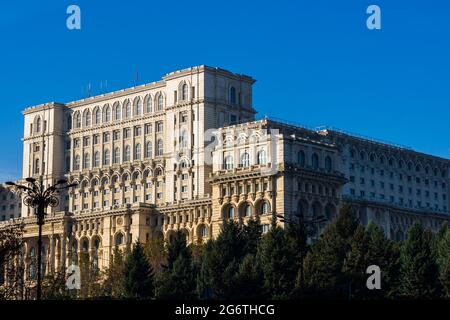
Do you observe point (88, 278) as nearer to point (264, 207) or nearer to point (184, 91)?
point (264, 207)

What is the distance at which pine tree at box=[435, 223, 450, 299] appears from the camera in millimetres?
102000

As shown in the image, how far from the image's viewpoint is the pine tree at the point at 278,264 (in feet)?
348

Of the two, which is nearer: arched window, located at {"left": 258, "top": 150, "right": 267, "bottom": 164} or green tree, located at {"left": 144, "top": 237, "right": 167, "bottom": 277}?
green tree, located at {"left": 144, "top": 237, "right": 167, "bottom": 277}

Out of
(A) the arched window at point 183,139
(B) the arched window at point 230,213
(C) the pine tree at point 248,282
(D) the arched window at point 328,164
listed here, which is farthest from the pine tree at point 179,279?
(A) the arched window at point 183,139

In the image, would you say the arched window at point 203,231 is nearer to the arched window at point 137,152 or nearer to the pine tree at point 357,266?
the arched window at point 137,152

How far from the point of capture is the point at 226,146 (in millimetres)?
161125

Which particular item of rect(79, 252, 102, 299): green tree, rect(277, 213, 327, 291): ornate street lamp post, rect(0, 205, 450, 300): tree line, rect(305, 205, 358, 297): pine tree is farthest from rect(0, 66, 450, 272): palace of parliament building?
rect(277, 213, 327, 291): ornate street lamp post

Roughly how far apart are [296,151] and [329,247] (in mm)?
46660

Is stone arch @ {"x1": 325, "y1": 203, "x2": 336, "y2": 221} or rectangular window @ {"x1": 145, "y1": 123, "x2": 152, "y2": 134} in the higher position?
rectangular window @ {"x1": 145, "y1": 123, "x2": 152, "y2": 134}

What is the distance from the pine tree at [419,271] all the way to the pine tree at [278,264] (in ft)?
40.8

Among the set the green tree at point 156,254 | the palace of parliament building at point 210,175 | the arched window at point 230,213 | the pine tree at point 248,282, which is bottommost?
the pine tree at point 248,282

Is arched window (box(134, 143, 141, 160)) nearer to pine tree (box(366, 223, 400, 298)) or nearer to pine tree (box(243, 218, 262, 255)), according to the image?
pine tree (box(243, 218, 262, 255))

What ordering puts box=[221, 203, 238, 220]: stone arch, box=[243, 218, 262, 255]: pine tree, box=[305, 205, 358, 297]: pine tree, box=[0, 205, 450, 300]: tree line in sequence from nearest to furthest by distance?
box=[0, 205, 450, 300]: tree line < box=[305, 205, 358, 297]: pine tree < box=[243, 218, 262, 255]: pine tree < box=[221, 203, 238, 220]: stone arch
